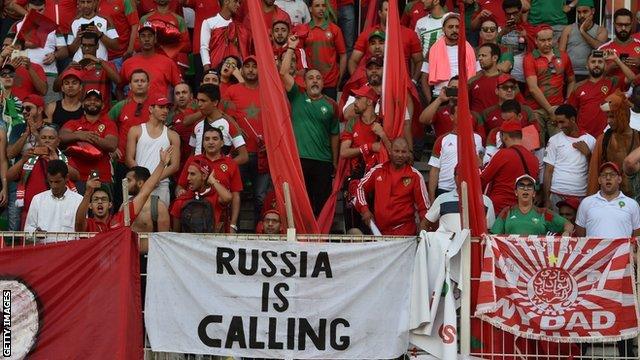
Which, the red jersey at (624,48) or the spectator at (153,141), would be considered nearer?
the spectator at (153,141)

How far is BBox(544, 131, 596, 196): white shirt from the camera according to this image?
19062 millimetres

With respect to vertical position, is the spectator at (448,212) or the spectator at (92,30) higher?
the spectator at (92,30)

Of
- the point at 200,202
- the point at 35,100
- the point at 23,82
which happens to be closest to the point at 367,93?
the point at 200,202

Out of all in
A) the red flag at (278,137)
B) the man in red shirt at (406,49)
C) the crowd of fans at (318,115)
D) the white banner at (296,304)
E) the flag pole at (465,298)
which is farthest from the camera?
the man in red shirt at (406,49)

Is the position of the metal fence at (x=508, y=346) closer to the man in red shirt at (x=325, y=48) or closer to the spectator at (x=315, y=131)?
the spectator at (x=315, y=131)

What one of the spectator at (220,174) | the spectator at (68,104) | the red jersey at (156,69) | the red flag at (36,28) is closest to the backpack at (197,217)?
the spectator at (220,174)

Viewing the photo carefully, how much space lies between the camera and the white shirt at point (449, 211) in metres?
17.1

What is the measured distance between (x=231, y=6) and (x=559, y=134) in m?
4.89

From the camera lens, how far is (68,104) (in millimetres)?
20500

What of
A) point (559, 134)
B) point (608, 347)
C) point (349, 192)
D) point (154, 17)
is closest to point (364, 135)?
point (349, 192)

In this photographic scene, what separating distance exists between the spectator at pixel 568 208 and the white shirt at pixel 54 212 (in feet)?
16.7

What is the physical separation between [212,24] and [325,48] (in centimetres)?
146

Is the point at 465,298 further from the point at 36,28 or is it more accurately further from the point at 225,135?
the point at 36,28

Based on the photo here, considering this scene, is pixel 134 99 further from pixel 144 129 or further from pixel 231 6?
pixel 231 6
